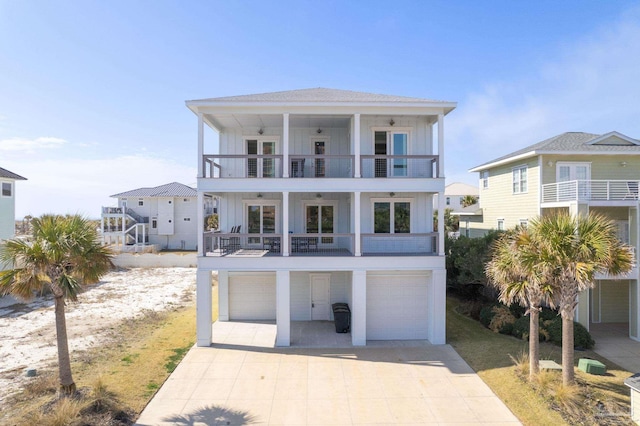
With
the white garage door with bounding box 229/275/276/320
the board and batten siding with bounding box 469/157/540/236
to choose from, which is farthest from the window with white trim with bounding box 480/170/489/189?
the white garage door with bounding box 229/275/276/320

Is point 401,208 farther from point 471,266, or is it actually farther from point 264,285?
point 264,285

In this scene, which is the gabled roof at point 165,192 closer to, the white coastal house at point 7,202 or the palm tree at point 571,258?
the white coastal house at point 7,202

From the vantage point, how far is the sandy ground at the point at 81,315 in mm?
11391

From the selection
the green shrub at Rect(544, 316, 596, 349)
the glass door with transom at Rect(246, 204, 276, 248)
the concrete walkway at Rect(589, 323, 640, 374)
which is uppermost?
the glass door with transom at Rect(246, 204, 276, 248)

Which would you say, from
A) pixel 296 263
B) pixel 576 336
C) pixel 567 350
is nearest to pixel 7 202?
pixel 296 263

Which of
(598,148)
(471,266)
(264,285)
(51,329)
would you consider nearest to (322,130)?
(264,285)

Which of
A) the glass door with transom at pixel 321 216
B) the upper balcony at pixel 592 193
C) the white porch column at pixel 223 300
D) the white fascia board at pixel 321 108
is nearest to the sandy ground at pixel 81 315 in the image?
the white porch column at pixel 223 300

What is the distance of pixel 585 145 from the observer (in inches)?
668

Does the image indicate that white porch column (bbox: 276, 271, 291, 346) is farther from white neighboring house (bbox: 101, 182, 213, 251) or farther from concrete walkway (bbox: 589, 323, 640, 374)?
white neighboring house (bbox: 101, 182, 213, 251)

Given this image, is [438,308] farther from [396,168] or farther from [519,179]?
[519,179]

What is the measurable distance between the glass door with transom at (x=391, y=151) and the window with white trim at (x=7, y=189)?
28379 millimetres

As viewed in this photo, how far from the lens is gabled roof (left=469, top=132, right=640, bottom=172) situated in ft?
53.8

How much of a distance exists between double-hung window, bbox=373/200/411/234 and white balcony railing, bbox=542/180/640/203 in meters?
7.04

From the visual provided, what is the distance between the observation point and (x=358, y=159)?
44.3 feet
